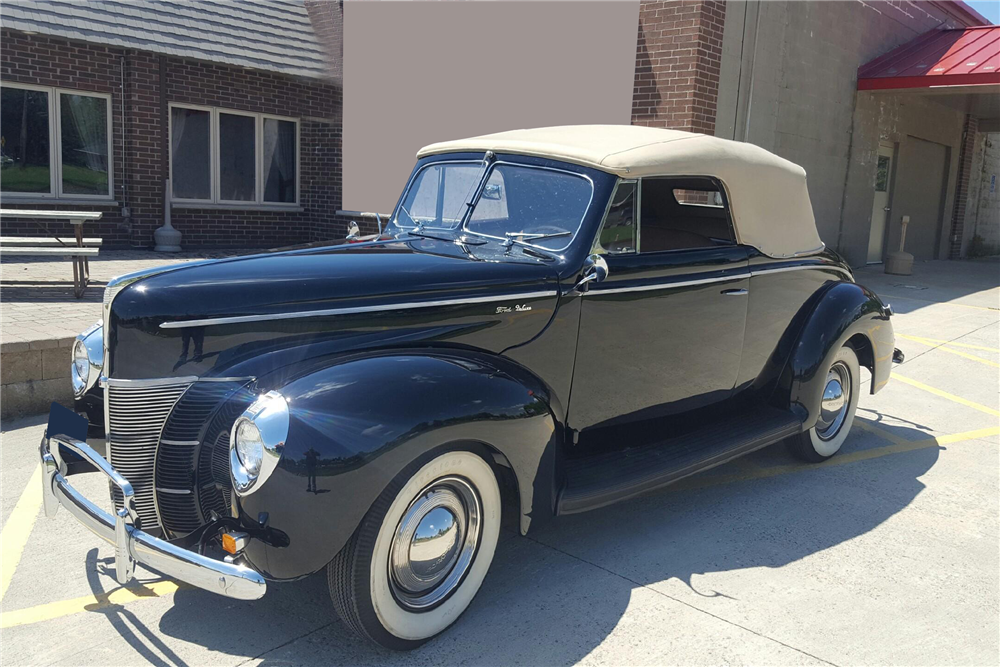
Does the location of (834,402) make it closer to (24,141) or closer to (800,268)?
(800,268)

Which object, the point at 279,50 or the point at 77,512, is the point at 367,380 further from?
the point at 279,50

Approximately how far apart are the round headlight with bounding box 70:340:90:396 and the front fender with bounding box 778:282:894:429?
3776 millimetres

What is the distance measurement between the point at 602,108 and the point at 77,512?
893 centimetres

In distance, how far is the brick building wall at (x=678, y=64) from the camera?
1008 centimetres

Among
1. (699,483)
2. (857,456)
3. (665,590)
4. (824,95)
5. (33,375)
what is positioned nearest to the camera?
(665,590)

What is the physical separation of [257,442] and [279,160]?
490 inches

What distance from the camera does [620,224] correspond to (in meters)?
3.85

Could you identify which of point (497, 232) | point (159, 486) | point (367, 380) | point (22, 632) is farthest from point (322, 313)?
point (22, 632)

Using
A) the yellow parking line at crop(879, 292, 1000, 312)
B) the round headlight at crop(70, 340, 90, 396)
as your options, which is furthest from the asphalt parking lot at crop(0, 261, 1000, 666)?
the yellow parking line at crop(879, 292, 1000, 312)

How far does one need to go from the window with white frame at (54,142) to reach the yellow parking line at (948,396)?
36.6ft

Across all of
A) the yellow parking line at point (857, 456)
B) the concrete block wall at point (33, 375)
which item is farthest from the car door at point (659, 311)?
the concrete block wall at point (33, 375)

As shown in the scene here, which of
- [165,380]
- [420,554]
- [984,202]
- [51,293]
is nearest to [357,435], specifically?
[420,554]

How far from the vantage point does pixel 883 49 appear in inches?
571

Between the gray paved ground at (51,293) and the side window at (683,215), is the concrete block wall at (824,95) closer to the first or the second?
the side window at (683,215)
